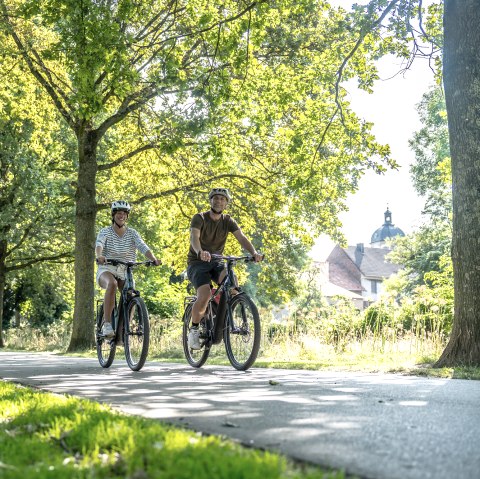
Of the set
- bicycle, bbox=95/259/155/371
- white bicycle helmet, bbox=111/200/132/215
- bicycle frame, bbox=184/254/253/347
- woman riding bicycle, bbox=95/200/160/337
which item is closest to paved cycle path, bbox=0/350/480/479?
bicycle, bbox=95/259/155/371

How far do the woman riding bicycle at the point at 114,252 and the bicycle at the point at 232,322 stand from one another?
110 centimetres

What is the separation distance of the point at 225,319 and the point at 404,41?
28.3ft

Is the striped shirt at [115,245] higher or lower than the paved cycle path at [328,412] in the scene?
higher

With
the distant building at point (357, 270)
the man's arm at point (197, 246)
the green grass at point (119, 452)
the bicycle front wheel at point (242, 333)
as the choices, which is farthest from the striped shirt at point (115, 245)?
the distant building at point (357, 270)

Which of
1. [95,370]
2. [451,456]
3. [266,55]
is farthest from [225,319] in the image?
[266,55]

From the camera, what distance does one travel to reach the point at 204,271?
9719 mm

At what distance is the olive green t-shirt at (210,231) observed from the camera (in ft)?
32.0

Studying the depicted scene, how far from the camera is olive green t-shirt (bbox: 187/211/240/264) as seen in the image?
9750 mm

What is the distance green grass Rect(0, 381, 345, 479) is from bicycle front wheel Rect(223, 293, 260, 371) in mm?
4150

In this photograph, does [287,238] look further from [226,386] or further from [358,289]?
[358,289]

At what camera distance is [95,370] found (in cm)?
1028

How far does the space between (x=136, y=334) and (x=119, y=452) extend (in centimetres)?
615

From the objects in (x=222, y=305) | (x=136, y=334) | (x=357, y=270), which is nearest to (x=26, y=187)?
(x=136, y=334)

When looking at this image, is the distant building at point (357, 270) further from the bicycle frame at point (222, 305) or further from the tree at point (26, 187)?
the bicycle frame at point (222, 305)
